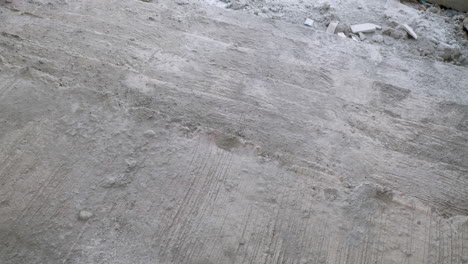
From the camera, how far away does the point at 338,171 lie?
2.08 meters

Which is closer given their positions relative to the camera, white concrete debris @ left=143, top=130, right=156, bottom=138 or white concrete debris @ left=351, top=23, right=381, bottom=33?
white concrete debris @ left=143, top=130, right=156, bottom=138

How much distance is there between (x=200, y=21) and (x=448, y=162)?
2337 mm

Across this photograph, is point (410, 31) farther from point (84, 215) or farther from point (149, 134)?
point (84, 215)

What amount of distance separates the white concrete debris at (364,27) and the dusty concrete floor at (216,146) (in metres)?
0.78

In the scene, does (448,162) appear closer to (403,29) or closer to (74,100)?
(403,29)

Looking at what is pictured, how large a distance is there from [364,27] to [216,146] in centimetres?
266

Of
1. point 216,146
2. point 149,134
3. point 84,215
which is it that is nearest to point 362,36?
point 216,146

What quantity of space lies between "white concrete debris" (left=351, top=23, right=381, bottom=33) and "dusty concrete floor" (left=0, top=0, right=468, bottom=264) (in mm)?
779

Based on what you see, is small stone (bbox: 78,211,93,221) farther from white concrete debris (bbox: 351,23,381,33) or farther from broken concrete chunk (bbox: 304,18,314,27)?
white concrete debris (bbox: 351,23,381,33)

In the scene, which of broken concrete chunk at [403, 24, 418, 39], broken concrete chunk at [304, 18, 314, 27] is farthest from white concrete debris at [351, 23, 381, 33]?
broken concrete chunk at [304, 18, 314, 27]

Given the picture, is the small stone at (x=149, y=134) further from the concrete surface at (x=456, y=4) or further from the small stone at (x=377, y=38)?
the concrete surface at (x=456, y=4)

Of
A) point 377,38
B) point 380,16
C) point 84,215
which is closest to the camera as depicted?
point 84,215

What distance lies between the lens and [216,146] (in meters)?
2.13

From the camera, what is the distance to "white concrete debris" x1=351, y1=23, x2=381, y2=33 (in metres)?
3.85
